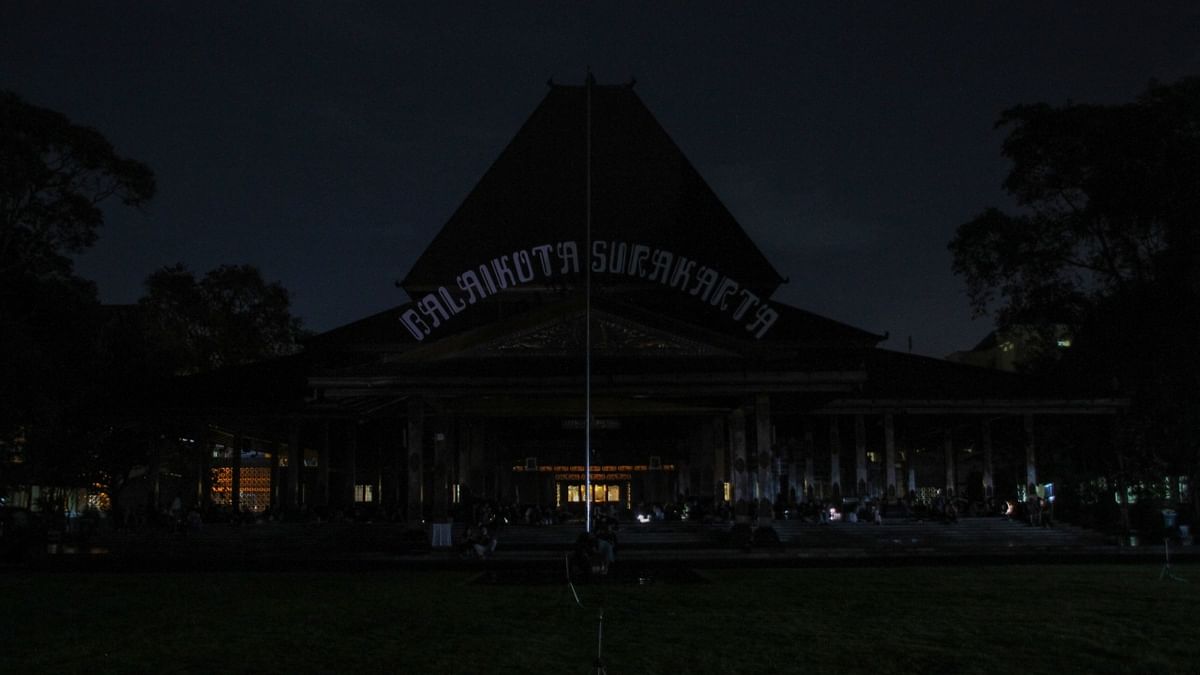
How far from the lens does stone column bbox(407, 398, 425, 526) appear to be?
110 feet

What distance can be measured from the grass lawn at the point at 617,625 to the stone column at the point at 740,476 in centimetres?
1032

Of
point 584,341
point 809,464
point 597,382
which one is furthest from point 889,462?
point 597,382

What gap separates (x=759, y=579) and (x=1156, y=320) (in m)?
26.4

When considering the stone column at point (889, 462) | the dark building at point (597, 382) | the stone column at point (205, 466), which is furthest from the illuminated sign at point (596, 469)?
the stone column at point (205, 466)

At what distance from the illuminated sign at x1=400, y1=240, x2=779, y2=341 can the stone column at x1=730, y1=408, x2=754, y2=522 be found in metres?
3.51

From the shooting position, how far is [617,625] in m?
15.4

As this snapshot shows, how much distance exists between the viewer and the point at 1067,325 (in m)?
44.9

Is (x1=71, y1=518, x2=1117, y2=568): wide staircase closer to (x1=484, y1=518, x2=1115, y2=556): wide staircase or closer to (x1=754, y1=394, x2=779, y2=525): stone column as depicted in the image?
(x1=484, y1=518, x2=1115, y2=556): wide staircase

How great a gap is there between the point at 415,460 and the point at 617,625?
19.0 meters

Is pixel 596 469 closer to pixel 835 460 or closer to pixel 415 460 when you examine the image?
pixel 835 460

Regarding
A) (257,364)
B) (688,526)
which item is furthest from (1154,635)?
(257,364)

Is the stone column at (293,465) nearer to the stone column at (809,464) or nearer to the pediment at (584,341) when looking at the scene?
the pediment at (584,341)

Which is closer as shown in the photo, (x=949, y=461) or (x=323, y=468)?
(x=323, y=468)

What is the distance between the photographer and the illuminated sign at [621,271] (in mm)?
36281
